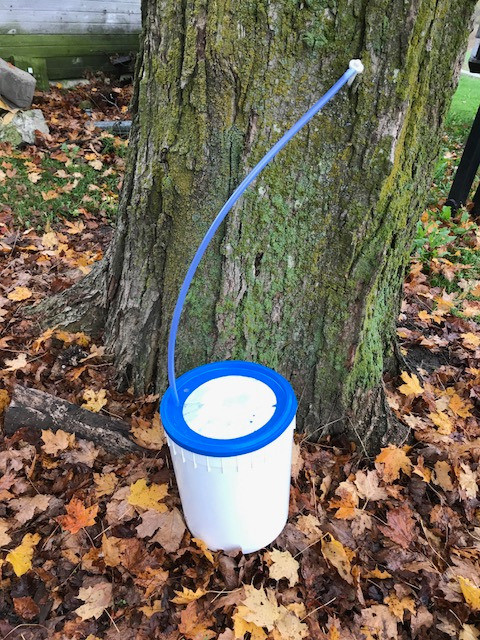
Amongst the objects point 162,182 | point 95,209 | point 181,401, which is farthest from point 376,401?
point 95,209

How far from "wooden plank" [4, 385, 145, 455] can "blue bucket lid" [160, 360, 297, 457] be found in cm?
65

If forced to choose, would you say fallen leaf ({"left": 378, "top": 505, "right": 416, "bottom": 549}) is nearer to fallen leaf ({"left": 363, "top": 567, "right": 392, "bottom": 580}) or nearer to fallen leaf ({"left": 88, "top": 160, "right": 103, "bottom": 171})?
fallen leaf ({"left": 363, "top": 567, "right": 392, "bottom": 580})

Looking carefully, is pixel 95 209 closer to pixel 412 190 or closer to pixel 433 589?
pixel 412 190

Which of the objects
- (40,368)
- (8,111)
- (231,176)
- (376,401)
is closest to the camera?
(231,176)

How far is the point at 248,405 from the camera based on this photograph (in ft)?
5.48

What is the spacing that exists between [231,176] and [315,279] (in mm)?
533

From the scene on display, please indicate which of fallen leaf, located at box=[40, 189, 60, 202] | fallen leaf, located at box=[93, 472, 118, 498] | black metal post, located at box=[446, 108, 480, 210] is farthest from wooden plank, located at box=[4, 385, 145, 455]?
black metal post, located at box=[446, 108, 480, 210]

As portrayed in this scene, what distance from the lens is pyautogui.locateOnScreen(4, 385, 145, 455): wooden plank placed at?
2.23 meters

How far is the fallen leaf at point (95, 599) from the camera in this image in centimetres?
174

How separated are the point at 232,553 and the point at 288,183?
144cm

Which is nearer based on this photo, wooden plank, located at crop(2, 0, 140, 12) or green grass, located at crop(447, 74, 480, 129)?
wooden plank, located at crop(2, 0, 140, 12)

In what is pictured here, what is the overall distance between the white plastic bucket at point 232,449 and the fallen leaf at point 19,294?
65.9 inches

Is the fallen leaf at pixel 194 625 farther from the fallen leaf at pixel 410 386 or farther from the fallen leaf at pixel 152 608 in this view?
the fallen leaf at pixel 410 386

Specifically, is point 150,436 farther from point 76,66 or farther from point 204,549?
point 76,66
